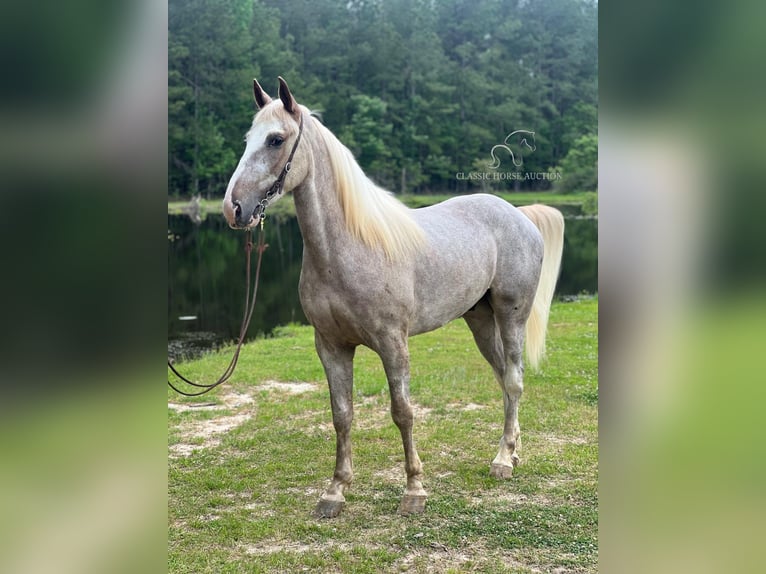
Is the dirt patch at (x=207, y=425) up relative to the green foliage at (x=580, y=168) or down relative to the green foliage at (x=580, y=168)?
down

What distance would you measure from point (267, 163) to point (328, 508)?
1.88 m

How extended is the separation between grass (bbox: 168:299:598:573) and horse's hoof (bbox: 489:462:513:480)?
52 millimetres

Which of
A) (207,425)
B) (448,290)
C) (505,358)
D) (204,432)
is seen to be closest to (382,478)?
(505,358)

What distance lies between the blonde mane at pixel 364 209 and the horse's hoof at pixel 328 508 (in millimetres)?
1382

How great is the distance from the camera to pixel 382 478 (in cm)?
372

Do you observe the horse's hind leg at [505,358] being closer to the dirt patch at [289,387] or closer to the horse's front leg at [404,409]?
the horse's front leg at [404,409]

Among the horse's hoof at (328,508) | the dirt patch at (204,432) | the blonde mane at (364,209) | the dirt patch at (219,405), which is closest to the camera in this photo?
the blonde mane at (364,209)

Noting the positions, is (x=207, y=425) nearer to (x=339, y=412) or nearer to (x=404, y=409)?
(x=339, y=412)

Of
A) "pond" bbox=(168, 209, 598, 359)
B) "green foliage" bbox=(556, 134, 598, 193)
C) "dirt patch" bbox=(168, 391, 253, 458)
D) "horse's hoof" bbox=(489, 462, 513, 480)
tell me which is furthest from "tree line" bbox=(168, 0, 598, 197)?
"horse's hoof" bbox=(489, 462, 513, 480)

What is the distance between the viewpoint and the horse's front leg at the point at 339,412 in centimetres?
326

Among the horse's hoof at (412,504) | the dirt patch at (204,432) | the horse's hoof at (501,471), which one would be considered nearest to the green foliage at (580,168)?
the dirt patch at (204,432)

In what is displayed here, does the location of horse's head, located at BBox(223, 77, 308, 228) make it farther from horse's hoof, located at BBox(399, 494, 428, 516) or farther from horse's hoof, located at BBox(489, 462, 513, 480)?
horse's hoof, located at BBox(489, 462, 513, 480)
